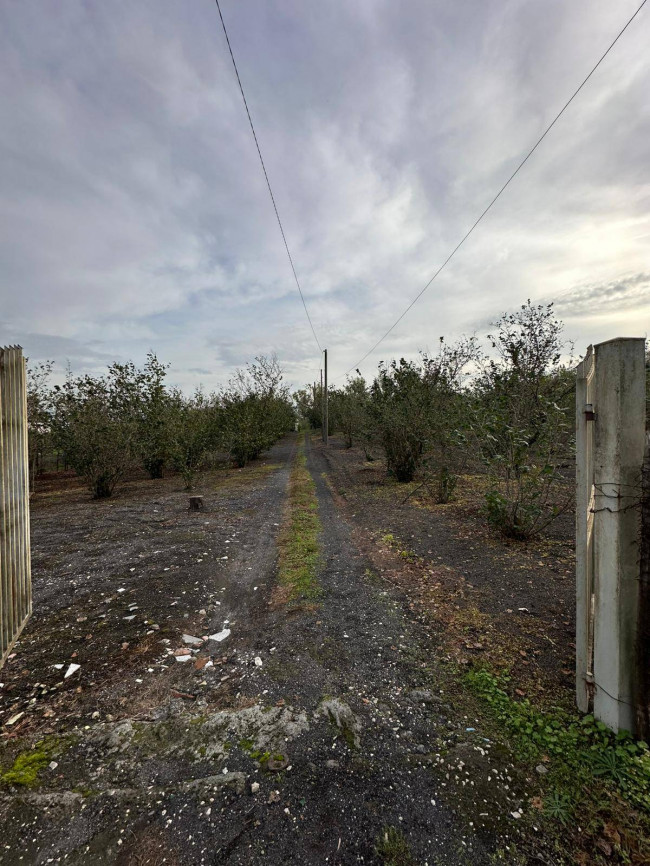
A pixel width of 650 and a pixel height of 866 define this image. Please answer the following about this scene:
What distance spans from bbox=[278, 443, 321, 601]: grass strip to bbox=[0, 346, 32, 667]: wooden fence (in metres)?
2.24

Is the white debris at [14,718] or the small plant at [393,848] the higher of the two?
the small plant at [393,848]

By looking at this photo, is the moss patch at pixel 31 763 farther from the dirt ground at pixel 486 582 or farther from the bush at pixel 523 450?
the bush at pixel 523 450

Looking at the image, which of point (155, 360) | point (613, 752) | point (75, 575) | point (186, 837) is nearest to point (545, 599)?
point (613, 752)

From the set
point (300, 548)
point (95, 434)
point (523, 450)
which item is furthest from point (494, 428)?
point (95, 434)

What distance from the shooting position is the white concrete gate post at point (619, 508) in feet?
5.83

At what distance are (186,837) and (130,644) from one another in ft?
5.83

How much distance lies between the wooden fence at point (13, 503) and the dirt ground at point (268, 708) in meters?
0.37

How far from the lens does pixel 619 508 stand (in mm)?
1782

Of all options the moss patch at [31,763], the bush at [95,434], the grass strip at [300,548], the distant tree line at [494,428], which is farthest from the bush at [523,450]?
the bush at [95,434]

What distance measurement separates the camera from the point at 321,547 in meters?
5.12

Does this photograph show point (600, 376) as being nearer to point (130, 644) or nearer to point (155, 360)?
point (130, 644)

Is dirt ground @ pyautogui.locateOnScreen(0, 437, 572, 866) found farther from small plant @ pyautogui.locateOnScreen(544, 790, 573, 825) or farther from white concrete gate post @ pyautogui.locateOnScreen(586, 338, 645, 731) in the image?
white concrete gate post @ pyautogui.locateOnScreen(586, 338, 645, 731)

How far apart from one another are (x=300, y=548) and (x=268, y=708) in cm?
290

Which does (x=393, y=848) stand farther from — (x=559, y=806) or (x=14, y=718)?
(x=14, y=718)
